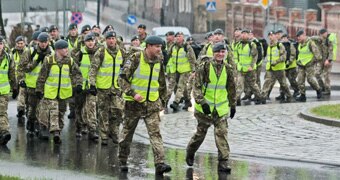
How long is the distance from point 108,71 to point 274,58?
8.89 meters

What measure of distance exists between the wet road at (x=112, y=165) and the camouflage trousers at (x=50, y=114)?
315mm

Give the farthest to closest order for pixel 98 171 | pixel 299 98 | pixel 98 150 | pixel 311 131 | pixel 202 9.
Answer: pixel 202 9 < pixel 299 98 < pixel 311 131 < pixel 98 150 < pixel 98 171

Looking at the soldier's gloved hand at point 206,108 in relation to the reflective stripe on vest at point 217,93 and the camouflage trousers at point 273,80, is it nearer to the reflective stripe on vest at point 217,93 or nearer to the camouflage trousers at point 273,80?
the reflective stripe on vest at point 217,93

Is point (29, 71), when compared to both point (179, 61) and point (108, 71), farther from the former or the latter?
point (179, 61)

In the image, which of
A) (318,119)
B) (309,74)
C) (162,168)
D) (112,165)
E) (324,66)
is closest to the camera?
(162,168)

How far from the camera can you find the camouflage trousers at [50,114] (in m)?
19.5

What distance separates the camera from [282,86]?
2845 cm

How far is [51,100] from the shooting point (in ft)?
64.4

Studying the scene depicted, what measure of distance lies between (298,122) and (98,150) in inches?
211

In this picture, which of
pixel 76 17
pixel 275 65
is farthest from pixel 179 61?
pixel 76 17

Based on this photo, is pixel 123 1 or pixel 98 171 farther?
pixel 123 1

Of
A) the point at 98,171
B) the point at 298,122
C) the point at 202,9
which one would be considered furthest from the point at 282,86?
the point at 202,9

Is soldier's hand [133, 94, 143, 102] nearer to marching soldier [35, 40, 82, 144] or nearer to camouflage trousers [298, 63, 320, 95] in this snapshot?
marching soldier [35, 40, 82, 144]

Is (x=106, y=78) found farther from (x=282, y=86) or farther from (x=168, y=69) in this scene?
(x=282, y=86)
